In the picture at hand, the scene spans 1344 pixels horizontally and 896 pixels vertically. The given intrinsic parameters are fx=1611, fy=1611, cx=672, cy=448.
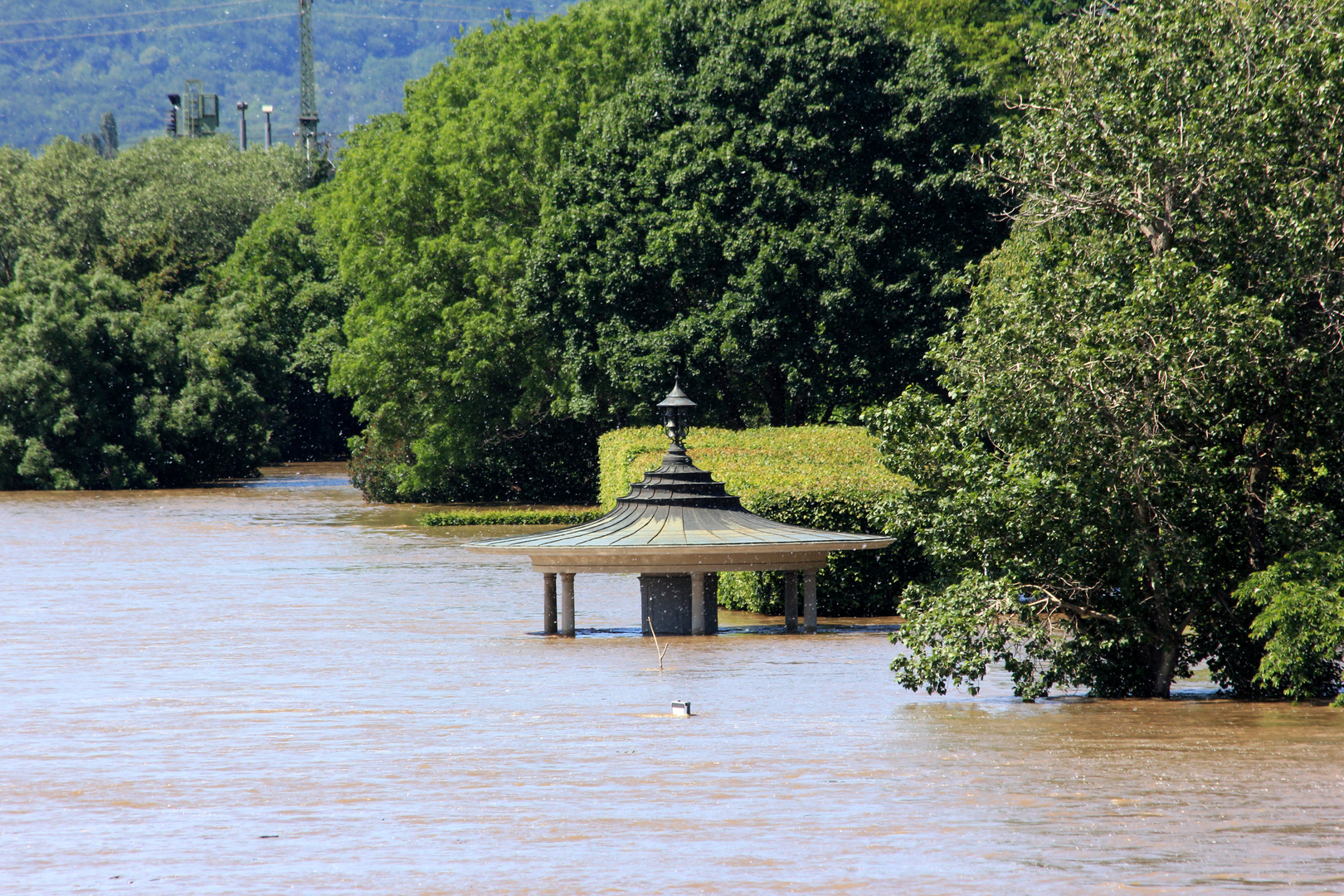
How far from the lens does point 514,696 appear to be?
1462cm

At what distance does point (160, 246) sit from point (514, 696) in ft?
200

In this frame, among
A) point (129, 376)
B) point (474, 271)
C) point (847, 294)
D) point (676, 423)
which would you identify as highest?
point (474, 271)

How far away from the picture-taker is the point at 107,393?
53281 mm

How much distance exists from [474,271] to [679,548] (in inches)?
1029

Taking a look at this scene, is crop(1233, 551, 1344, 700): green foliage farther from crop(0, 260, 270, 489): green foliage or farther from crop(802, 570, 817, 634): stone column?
crop(0, 260, 270, 489): green foliage

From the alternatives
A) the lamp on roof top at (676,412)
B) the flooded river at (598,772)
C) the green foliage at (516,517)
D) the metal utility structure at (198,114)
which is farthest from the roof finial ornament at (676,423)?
the metal utility structure at (198,114)

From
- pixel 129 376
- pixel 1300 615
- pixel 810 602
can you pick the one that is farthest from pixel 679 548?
pixel 129 376

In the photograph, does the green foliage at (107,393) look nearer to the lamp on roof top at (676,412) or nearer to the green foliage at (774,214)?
the green foliage at (774,214)

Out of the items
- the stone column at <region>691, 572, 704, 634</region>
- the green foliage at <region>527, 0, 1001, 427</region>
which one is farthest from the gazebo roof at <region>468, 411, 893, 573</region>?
the green foliage at <region>527, 0, 1001, 427</region>

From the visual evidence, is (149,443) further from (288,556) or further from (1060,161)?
(1060,161)

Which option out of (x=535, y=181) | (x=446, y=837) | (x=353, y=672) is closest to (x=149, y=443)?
(x=535, y=181)

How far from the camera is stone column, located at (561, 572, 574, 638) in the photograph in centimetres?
1928

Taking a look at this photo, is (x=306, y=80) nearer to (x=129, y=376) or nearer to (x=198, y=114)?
(x=198, y=114)

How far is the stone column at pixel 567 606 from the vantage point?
19281 millimetres
